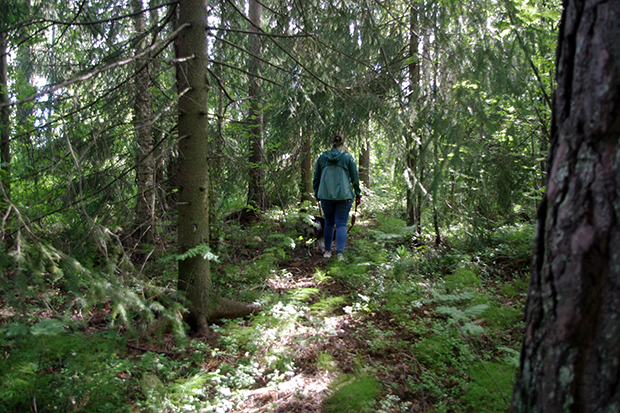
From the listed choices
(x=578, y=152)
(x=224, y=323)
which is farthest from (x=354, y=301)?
(x=578, y=152)

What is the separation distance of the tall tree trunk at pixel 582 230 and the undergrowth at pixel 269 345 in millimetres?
833

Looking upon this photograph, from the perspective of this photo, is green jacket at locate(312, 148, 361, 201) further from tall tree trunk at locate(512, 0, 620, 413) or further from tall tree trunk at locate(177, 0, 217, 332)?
tall tree trunk at locate(512, 0, 620, 413)

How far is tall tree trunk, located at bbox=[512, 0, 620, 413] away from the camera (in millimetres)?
Answer: 1211

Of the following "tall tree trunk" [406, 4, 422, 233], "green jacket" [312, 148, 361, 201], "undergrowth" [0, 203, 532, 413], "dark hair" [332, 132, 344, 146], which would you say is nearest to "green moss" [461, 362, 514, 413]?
"undergrowth" [0, 203, 532, 413]

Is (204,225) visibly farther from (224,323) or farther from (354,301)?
(354,301)

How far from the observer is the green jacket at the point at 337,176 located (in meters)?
5.84

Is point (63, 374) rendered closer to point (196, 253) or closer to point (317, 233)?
point (196, 253)

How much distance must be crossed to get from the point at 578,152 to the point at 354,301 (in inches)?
134

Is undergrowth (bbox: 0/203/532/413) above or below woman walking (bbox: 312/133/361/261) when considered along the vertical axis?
below

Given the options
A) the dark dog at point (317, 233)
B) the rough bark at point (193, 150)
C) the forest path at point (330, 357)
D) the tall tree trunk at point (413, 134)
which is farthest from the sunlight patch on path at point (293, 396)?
the dark dog at point (317, 233)

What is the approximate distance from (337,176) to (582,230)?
467 cm

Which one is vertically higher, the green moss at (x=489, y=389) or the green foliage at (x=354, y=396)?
the green moss at (x=489, y=389)

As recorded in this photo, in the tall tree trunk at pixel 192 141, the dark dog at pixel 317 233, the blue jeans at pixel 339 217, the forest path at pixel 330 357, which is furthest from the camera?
the dark dog at pixel 317 233

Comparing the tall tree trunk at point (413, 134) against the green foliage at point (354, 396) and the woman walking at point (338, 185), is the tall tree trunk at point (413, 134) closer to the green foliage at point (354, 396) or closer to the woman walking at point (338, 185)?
the woman walking at point (338, 185)
